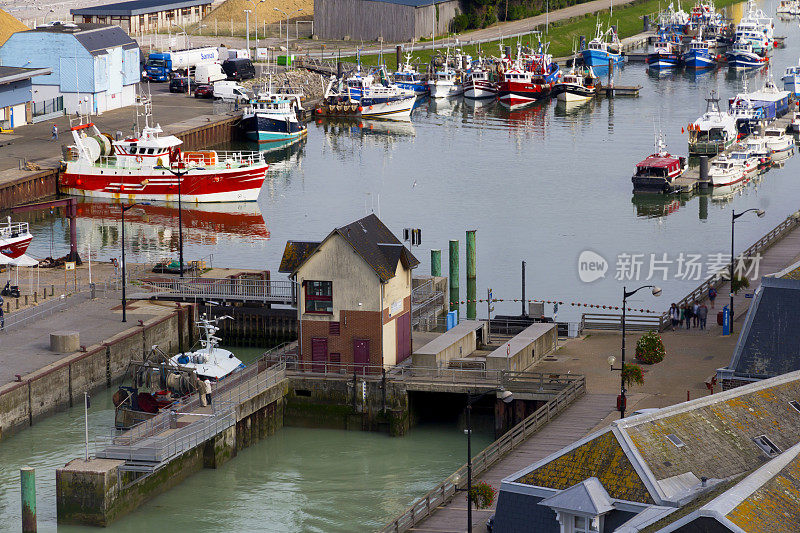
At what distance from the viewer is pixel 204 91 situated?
509 feet

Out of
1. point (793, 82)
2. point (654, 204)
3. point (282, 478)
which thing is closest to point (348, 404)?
point (282, 478)

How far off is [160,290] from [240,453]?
1851 centimetres

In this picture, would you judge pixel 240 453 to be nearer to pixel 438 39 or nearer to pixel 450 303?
pixel 450 303

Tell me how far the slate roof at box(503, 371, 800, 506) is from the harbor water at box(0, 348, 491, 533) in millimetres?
13631

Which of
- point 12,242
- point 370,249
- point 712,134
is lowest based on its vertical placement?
point 12,242

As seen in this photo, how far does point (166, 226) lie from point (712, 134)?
51.0m

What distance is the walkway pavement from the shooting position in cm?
4734

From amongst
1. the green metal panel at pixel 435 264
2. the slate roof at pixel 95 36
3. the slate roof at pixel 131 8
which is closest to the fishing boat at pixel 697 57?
the slate roof at pixel 131 8

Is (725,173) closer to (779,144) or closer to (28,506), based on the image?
(779,144)

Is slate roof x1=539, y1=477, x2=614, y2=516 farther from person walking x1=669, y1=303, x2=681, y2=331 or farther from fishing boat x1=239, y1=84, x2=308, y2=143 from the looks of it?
fishing boat x1=239, y1=84, x2=308, y2=143

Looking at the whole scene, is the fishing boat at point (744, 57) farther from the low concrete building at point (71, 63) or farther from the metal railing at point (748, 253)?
the metal railing at point (748, 253)

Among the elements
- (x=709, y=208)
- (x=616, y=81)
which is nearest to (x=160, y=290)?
(x=709, y=208)

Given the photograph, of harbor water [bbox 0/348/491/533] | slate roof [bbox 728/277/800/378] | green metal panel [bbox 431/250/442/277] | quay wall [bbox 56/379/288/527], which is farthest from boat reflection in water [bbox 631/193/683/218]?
quay wall [bbox 56/379/288/527]

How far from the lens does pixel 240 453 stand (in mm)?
59531
